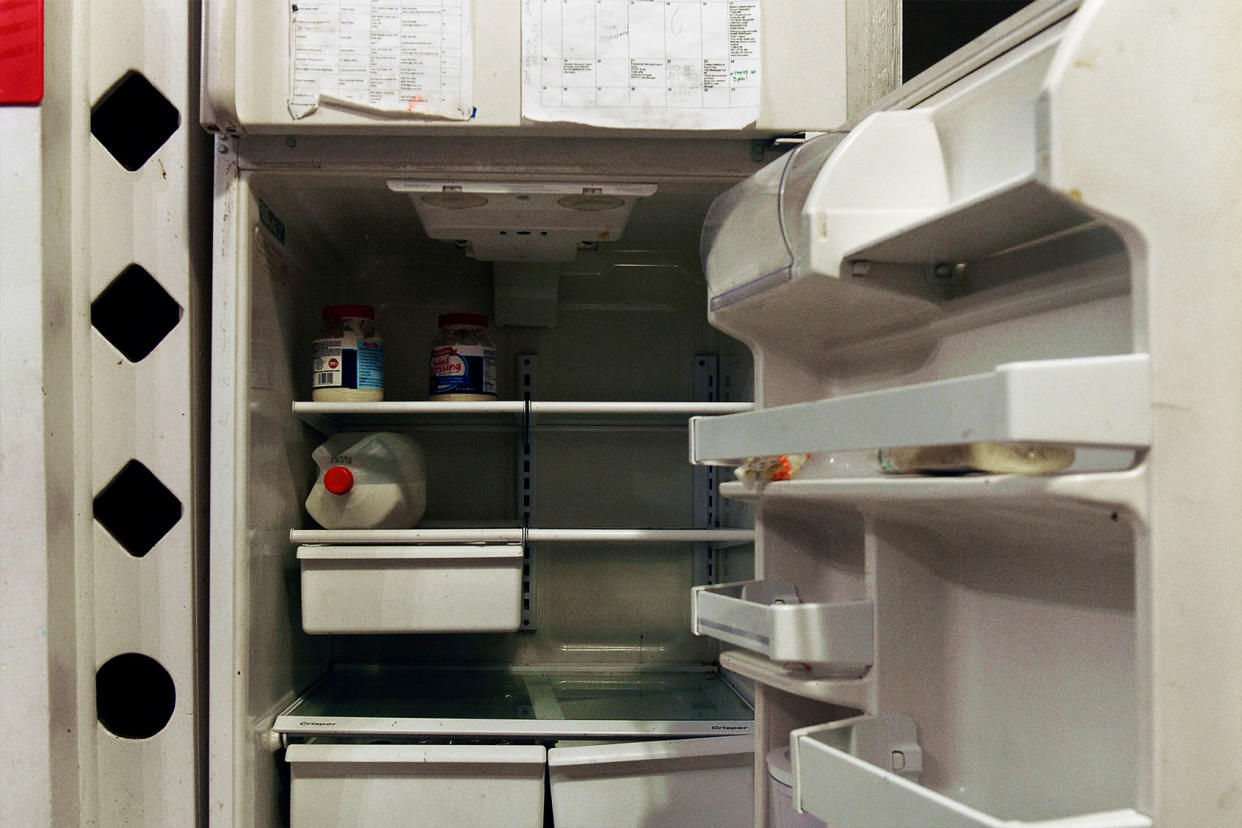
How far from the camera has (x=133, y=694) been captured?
3.95ft

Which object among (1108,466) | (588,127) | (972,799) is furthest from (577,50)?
(972,799)

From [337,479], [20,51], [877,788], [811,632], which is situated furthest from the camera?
[337,479]

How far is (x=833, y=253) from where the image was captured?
29.6 inches

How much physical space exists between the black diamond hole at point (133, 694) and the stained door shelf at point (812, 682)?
800mm

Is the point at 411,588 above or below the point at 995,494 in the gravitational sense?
below

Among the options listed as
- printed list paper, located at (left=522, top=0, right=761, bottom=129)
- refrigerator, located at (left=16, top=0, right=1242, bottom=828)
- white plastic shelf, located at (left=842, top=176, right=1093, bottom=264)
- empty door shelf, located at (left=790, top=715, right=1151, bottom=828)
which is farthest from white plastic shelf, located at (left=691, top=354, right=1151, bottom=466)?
printed list paper, located at (left=522, top=0, right=761, bottom=129)

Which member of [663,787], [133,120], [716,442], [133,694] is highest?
[133,120]

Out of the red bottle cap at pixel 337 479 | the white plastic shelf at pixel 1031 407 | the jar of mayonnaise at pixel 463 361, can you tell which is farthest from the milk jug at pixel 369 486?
the white plastic shelf at pixel 1031 407

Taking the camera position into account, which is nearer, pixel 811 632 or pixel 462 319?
pixel 811 632

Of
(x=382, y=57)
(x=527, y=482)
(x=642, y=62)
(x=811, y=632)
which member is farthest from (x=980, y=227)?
(x=527, y=482)

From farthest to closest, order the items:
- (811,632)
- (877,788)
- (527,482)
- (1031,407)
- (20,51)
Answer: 1. (527,482)
2. (20,51)
3. (811,632)
4. (877,788)
5. (1031,407)

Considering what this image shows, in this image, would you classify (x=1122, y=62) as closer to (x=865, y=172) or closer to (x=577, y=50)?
(x=865, y=172)

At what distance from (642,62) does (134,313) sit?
0.81 m

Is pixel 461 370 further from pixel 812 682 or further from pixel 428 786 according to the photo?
pixel 812 682
